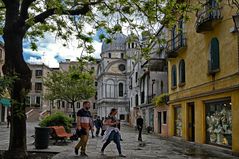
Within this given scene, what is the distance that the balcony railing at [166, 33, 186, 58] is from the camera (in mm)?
24109

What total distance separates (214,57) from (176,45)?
22.7 feet

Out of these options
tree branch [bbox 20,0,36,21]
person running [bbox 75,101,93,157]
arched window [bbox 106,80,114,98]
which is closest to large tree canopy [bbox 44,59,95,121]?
arched window [bbox 106,80,114,98]

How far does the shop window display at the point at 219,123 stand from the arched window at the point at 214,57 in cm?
178

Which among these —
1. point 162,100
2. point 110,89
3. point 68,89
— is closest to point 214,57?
point 162,100

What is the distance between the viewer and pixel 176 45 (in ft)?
84.2

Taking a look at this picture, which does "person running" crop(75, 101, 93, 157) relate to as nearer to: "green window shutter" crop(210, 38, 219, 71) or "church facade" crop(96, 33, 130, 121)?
"green window shutter" crop(210, 38, 219, 71)

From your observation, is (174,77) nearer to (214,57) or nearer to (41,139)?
(214,57)

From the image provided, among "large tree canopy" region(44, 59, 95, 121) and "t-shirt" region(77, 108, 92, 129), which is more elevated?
"large tree canopy" region(44, 59, 95, 121)

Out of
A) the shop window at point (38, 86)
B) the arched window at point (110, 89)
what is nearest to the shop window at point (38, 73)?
the shop window at point (38, 86)

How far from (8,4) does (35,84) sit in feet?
242

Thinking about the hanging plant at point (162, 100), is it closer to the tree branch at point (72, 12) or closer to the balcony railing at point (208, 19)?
the balcony railing at point (208, 19)

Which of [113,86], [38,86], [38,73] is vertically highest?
[38,73]

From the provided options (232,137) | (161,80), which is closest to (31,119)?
(161,80)

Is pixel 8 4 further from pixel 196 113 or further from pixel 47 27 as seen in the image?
pixel 196 113
